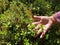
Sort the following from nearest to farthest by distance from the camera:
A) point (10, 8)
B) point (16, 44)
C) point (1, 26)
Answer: point (16, 44) → point (1, 26) → point (10, 8)

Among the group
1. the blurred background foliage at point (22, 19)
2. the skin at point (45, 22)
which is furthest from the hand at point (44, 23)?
the blurred background foliage at point (22, 19)

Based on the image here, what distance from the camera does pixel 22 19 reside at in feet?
10.2

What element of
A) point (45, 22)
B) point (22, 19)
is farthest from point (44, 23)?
point (22, 19)

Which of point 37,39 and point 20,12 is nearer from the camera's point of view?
point 37,39

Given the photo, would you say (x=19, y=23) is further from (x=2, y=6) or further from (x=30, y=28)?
(x=2, y=6)

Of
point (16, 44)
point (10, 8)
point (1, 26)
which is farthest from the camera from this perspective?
point (10, 8)

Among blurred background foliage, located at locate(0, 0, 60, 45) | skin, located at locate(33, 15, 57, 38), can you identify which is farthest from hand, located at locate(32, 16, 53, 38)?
blurred background foliage, located at locate(0, 0, 60, 45)

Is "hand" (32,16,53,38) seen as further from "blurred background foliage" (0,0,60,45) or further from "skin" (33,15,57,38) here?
"blurred background foliage" (0,0,60,45)

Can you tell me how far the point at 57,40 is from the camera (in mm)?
3035

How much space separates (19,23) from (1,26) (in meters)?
0.28

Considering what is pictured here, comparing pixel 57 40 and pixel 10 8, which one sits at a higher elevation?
pixel 10 8

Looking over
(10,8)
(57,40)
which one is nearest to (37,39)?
(57,40)

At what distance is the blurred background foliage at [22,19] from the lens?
2945 mm

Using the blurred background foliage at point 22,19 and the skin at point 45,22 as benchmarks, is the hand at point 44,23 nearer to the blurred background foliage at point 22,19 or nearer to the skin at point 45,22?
the skin at point 45,22
